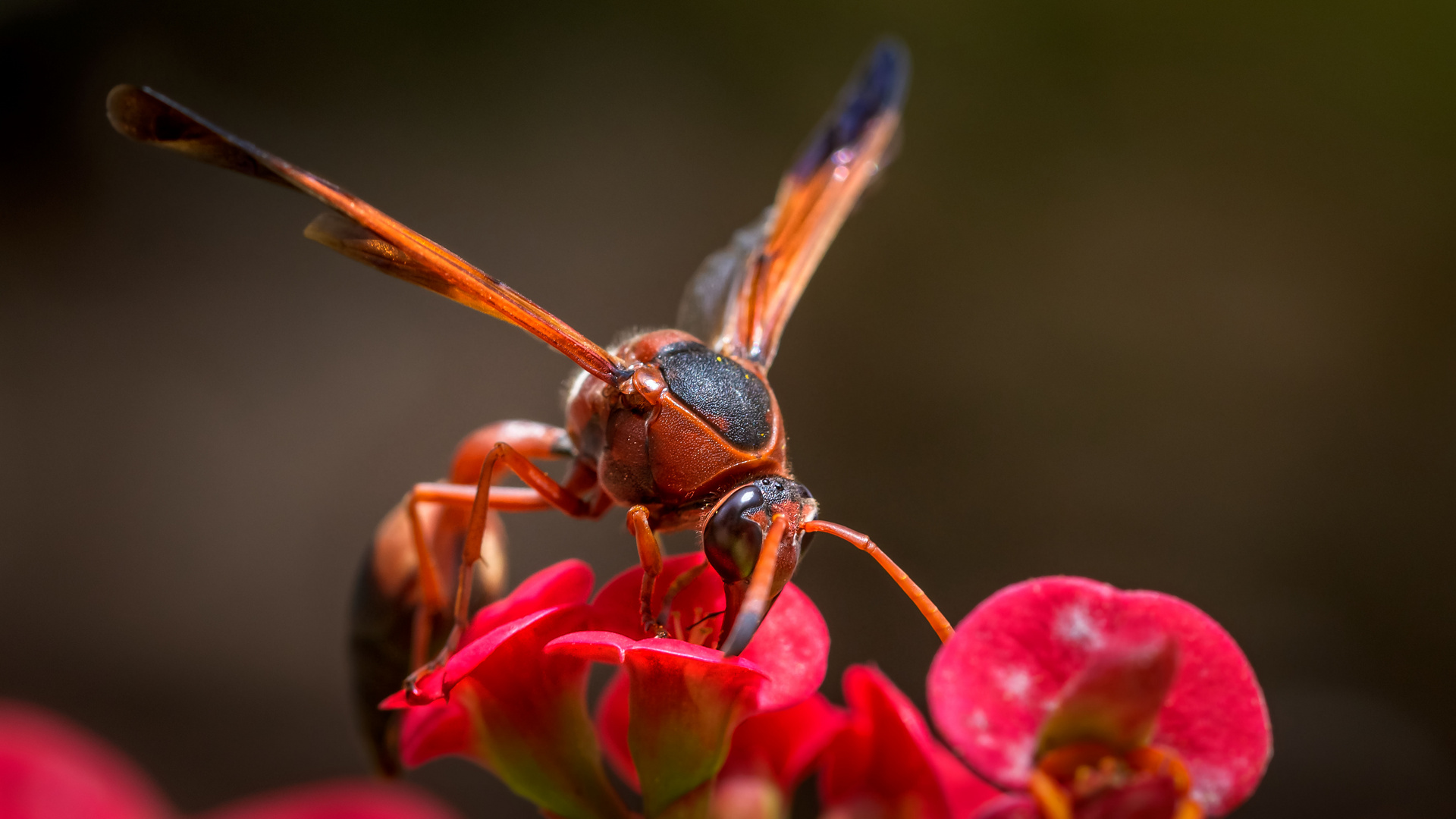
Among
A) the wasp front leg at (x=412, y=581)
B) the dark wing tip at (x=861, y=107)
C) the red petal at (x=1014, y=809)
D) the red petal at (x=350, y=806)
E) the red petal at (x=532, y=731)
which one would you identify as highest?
the dark wing tip at (x=861, y=107)

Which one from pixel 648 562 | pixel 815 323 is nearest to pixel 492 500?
pixel 648 562

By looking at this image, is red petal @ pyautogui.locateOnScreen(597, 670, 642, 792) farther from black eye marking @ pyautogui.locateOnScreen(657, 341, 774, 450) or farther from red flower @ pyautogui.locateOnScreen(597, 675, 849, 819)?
black eye marking @ pyautogui.locateOnScreen(657, 341, 774, 450)

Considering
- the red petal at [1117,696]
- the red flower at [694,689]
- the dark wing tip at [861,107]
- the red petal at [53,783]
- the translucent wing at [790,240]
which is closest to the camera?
the red petal at [53,783]

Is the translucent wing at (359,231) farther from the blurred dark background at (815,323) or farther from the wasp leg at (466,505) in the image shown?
the blurred dark background at (815,323)

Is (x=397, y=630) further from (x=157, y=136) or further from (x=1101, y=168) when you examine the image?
(x=1101, y=168)

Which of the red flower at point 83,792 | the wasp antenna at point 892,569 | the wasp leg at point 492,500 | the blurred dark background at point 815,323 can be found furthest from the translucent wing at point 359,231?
the blurred dark background at point 815,323

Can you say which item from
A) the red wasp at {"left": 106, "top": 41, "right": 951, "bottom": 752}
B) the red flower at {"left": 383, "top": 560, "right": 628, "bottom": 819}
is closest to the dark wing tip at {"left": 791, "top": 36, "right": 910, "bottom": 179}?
the red wasp at {"left": 106, "top": 41, "right": 951, "bottom": 752}
